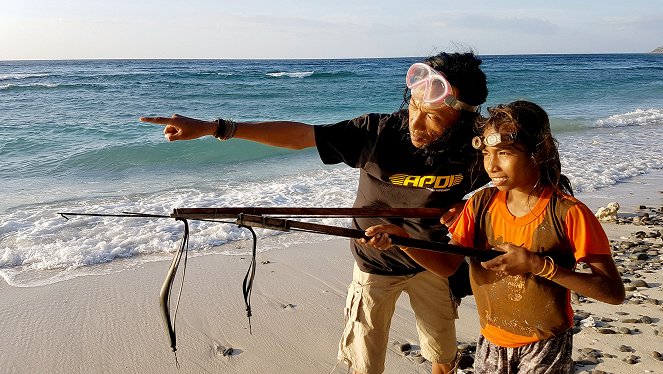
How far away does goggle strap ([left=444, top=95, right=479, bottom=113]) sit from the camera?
2443 millimetres

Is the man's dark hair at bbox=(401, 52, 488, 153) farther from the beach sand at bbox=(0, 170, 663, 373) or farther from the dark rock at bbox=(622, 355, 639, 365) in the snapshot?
the dark rock at bbox=(622, 355, 639, 365)

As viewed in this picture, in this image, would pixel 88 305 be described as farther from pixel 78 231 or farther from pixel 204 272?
pixel 78 231

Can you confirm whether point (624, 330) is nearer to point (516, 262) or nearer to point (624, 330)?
point (624, 330)

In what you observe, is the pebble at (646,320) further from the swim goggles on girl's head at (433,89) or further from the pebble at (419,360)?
the swim goggles on girl's head at (433,89)

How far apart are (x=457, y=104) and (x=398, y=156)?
1.06 feet

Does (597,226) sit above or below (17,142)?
above

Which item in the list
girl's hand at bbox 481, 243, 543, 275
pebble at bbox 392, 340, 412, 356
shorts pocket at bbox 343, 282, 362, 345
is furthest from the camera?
pebble at bbox 392, 340, 412, 356

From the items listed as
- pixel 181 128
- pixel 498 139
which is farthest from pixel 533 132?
pixel 181 128

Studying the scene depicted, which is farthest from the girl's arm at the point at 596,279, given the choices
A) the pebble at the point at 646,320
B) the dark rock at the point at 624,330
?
the pebble at the point at 646,320

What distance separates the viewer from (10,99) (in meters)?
23.5

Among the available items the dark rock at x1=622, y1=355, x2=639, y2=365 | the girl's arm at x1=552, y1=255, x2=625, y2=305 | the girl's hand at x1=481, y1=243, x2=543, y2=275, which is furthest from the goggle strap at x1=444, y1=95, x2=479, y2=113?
the dark rock at x1=622, y1=355, x2=639, y2=365

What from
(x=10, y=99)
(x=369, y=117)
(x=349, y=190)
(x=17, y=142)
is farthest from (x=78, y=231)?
(x=10, y=99)

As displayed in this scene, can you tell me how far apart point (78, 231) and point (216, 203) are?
1.92m

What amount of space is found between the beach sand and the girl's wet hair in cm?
190
